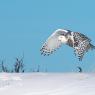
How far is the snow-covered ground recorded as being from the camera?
2012mm

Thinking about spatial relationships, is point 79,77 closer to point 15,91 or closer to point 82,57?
point 15,91

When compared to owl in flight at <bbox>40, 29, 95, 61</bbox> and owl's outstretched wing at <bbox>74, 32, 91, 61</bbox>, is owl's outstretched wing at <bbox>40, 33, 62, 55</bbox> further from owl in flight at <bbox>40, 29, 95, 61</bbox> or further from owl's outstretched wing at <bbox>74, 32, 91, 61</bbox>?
owl's outstretched wing at <bbox>74, 32, 91, 61</bbox>

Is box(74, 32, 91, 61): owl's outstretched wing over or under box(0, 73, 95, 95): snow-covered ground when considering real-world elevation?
over

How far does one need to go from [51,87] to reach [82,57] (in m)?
5.82

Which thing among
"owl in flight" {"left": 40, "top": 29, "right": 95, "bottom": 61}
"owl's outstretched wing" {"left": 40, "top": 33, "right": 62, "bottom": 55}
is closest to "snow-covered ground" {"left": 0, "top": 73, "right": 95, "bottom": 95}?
"owl in flight" {"left": 40, "top": 29, "right": 95, "bottom": 61}

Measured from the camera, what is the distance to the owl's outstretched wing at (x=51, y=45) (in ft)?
27.0

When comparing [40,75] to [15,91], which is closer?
[15,91]

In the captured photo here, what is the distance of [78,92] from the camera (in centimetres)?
198

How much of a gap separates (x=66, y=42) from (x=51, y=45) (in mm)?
533

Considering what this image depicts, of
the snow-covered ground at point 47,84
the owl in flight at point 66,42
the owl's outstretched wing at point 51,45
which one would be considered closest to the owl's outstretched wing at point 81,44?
the owl in flight at point 66,42

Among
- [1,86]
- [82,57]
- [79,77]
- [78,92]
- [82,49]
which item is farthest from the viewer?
[82,49]

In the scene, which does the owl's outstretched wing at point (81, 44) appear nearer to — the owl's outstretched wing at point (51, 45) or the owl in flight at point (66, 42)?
the owl in flight at point (66, 42)

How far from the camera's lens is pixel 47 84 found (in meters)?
2.15

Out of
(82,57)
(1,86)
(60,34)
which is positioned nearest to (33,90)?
(1,86)
